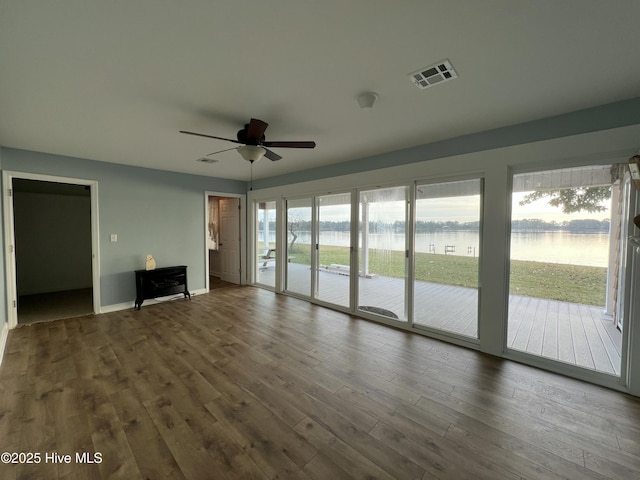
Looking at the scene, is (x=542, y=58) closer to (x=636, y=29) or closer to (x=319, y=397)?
(x=636, y=29)

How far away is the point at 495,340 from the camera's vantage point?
9.68 ft

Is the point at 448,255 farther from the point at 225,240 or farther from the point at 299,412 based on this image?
the point at 225,240

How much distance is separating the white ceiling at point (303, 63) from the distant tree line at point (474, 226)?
110 cm

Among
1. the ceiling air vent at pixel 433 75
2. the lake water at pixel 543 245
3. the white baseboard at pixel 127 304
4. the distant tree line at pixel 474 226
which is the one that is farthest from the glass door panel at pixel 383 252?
the white baseboard at pixel 127 304

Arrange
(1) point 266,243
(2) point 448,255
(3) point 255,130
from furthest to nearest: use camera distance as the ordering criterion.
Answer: (1) point 266,243
(2) point 448,255
(3) point 255,130

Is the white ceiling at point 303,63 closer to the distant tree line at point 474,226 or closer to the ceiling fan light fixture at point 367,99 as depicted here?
the ceiling fan light fixture at point 367,99

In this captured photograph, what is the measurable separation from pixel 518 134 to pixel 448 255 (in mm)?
1534

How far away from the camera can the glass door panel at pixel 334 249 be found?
179 inches

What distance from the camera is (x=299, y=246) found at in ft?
17.6

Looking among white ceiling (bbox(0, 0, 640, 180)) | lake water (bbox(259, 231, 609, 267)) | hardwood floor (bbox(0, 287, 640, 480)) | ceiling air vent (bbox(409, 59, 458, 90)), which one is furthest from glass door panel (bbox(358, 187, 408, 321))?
ceiling air vent (bbox(409, 59, 458, 90))

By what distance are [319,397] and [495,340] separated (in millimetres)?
2138

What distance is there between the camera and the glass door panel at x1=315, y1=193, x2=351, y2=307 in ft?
14.9

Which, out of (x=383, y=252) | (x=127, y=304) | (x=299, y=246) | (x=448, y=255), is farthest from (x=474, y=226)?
(x=127, y=304)

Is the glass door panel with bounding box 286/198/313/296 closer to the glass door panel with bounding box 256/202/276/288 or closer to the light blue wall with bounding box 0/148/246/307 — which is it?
the glass door panel with bounding box 256/202/276/288
